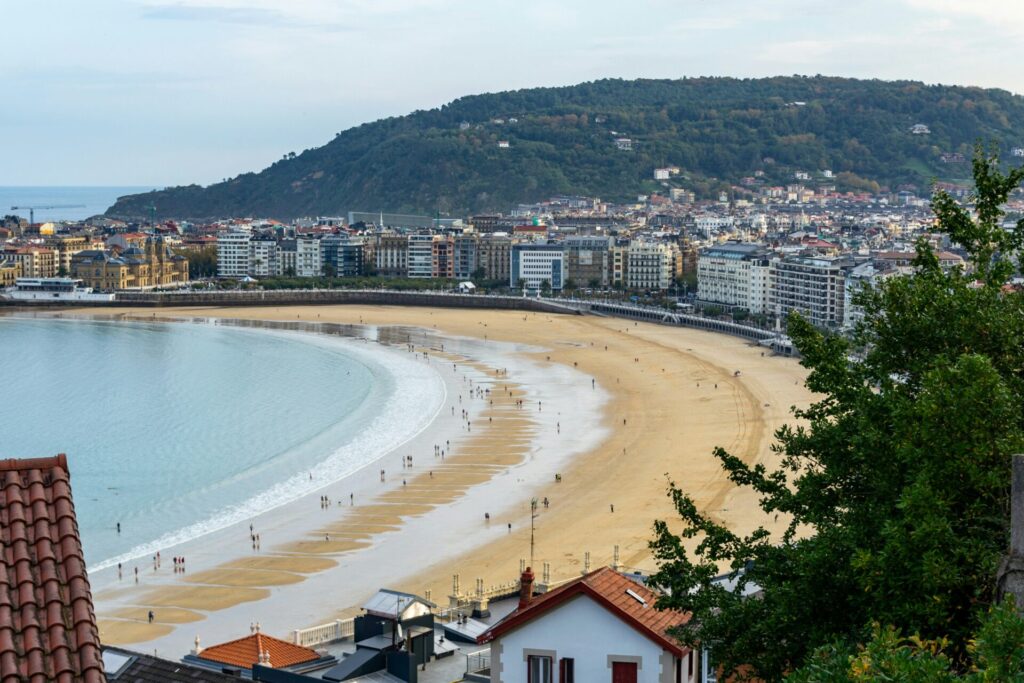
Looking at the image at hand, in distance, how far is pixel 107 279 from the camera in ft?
357

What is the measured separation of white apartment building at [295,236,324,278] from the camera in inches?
4732

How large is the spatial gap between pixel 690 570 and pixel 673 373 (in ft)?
163

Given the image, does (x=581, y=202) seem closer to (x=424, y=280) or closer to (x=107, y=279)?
(x=424, y=280)

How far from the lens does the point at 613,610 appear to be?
1062cm

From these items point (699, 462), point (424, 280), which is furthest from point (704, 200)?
point (699, 462)

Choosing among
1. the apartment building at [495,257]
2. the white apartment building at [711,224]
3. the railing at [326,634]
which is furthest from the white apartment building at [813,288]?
the railing at [326,634]

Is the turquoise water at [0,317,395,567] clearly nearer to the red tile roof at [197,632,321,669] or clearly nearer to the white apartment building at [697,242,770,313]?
the red tile roof at [197,632,321,669]

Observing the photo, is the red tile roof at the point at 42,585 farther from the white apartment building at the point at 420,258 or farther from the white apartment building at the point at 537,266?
the white apartment building at the point at 420,258

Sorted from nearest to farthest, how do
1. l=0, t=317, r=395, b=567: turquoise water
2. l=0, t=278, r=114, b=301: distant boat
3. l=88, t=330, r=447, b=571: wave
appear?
l=88, t=330, r=447, b=571: wave, l=0, t=317, r=395, b=567: turquoise water, l=0, t=278, r=114, b=301: distant boat

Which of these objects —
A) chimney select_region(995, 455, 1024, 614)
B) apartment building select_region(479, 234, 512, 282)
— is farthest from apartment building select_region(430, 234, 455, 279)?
chimney select_region(995, 455, 1024, 614)

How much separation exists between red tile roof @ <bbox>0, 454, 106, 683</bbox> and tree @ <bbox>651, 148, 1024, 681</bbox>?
467cm

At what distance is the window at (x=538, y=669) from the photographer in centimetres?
1077

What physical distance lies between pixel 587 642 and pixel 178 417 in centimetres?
4413

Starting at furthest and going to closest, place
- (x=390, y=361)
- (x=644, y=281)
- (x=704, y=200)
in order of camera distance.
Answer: (x=704, y=200)
(x=644, y=281)
(x=390, y=361)
